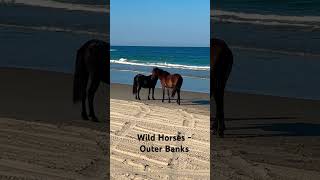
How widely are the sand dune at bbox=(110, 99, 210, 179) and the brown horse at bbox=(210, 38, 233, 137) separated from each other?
0.12m

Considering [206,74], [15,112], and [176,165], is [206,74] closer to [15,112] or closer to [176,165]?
[176,165]

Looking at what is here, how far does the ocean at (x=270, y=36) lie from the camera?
8.95 feet

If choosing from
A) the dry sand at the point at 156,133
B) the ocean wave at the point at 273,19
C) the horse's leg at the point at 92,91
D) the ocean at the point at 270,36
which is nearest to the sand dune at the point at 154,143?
the dry sand at the point at 156,133

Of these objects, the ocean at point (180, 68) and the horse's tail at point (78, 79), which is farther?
the horse's tail at point (78, 79)

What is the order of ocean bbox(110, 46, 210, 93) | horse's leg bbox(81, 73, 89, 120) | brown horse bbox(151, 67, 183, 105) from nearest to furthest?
ocean bbox(110, 46, 210, 93), brown horse bbox(151, 67, 183, 105), horse's leg bbox(81, 73, 89, 120)

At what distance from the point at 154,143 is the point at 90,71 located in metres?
0.65

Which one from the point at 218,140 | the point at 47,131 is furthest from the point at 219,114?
the point at 47,131

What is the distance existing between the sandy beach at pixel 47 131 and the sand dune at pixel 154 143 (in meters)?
0.09

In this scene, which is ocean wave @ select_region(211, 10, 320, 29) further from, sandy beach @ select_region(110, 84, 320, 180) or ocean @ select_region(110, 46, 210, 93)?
sandy beach @ select_region(110, 84, 320, 180)

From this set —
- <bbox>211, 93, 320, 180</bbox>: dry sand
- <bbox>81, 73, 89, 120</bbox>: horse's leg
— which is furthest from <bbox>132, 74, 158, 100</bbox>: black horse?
<bbox>211, 93, 320, 180</bbox>: dry sand

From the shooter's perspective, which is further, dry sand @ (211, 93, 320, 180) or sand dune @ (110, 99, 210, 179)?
dry sand @ (211, 93, 320, 180)

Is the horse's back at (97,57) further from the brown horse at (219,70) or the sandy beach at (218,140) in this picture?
the brown horse at (219,70)

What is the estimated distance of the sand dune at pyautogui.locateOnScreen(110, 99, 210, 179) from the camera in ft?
7.97

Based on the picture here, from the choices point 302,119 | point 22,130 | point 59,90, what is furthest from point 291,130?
point 22,130
